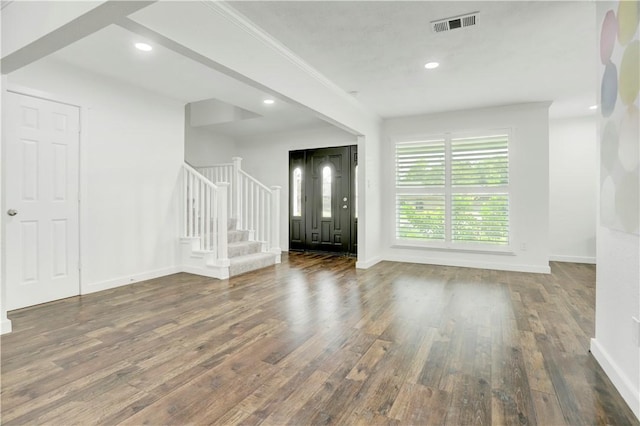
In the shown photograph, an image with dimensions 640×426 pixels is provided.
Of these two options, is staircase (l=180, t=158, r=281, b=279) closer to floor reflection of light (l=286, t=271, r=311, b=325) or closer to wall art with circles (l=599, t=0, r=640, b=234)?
floor reflection of light (l=286, t=271, r=311, b=325)

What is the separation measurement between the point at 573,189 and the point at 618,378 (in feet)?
16.3

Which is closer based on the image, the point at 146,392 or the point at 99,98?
the point at 146,392

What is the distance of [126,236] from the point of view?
4.25 metres

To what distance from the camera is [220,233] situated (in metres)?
4.60

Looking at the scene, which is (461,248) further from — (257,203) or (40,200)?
(40,200)

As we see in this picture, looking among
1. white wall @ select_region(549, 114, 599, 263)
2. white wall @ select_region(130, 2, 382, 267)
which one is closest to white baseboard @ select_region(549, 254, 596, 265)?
white wall @ select_region(549, 114, 599, 263)

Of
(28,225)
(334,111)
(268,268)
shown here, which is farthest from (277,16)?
(268,268)

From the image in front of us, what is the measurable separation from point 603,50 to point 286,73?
247 cm

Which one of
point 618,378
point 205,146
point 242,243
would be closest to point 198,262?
point 242,243

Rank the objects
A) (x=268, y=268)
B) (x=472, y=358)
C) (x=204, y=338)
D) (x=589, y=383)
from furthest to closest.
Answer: (x=268, y=268)
(x=204, y=338)
(x=472, y=358)
(x=589, y=383)

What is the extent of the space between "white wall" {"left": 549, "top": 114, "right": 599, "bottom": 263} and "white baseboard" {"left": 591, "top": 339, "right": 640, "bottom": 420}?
436 cm

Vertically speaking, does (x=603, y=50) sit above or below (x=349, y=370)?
above

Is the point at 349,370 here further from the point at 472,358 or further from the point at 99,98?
the point at 99,98

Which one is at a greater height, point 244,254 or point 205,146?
point 205,146
